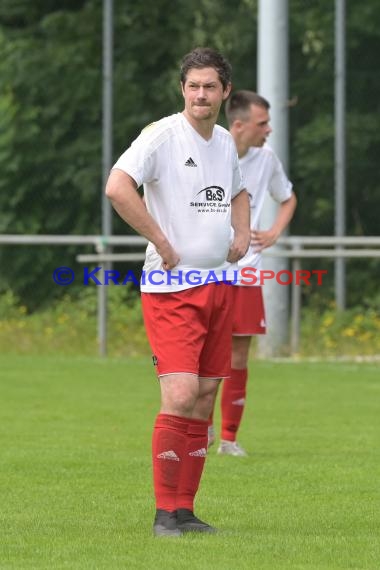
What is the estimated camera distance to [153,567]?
597 cm

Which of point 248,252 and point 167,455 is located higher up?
point 248,252

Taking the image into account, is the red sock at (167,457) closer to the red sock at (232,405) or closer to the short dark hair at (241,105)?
the red sock at (232,405)

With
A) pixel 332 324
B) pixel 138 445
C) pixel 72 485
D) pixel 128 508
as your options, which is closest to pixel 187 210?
pixel 128 508

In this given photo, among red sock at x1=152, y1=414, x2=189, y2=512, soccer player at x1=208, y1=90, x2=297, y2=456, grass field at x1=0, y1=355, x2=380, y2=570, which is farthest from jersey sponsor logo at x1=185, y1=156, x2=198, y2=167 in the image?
soccer player at x1=208, y1=90, x2=297, y2=456

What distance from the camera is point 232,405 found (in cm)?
966

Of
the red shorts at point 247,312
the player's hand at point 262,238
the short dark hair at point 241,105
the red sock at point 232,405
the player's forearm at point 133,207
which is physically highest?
the short dark hair at point 241,105

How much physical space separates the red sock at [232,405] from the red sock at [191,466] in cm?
263

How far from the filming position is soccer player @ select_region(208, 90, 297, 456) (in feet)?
31.8

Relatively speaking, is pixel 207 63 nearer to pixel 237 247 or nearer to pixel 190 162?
pixel 190 162

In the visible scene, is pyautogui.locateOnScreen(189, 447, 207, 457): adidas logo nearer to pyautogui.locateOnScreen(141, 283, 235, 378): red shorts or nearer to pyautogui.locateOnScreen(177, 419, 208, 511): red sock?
pyautogui.locateOnScreen(177, 419, 208, 511): red sock

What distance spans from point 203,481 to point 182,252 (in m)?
2.05

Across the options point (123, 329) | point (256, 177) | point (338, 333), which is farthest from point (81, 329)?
point (256, 177)

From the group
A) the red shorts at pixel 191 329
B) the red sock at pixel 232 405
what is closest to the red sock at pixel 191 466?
the red shorts at pixel 191 329

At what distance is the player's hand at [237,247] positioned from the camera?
278 inches
